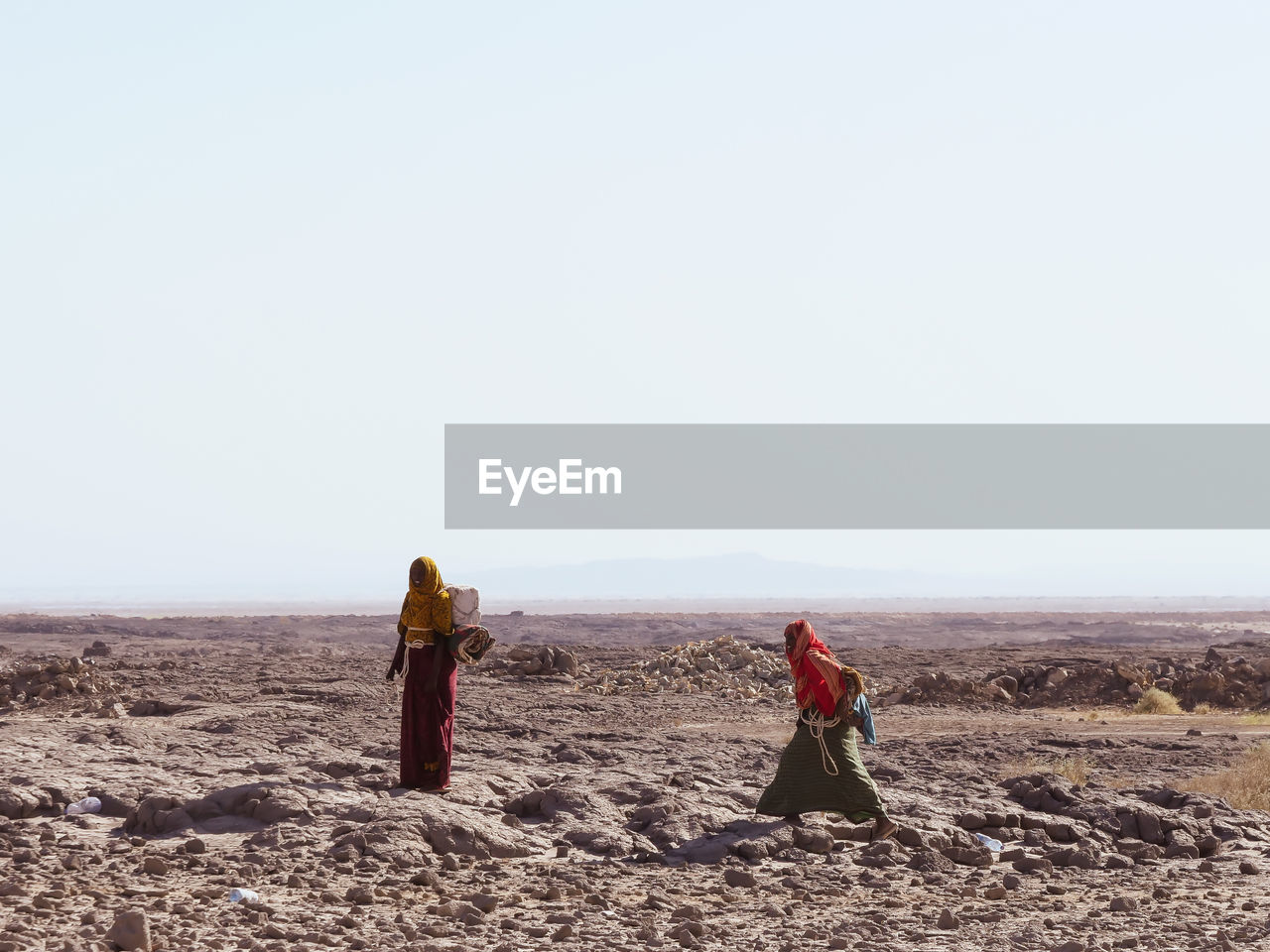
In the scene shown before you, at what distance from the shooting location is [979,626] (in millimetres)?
72000

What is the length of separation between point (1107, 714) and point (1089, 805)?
46.9ft

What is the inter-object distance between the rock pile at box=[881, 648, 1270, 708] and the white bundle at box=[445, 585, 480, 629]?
55.2 ft

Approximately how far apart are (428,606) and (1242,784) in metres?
8.90

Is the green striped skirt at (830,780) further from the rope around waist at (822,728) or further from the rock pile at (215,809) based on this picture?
the rock pile at (215,809)

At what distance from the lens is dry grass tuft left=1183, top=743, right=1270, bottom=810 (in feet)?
45.1

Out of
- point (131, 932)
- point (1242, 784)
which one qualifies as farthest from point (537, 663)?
point (131, 932)

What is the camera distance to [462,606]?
11109 mm

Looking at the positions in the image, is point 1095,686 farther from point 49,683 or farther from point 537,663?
point 49,683

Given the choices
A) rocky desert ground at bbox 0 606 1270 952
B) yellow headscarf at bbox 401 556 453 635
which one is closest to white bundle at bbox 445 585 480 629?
yellow headscarf at bbox 401 556 453 635

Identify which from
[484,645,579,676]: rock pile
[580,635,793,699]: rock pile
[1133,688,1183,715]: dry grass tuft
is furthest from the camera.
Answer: [484,645,579,676]: rock pile

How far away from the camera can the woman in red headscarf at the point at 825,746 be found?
10.4m

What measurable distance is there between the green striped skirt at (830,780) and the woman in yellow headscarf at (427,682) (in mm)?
2784

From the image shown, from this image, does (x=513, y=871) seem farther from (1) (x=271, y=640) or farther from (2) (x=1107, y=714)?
(1) (x=271, y=640)

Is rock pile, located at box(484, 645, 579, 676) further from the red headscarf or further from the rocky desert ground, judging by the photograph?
the red headscarf
